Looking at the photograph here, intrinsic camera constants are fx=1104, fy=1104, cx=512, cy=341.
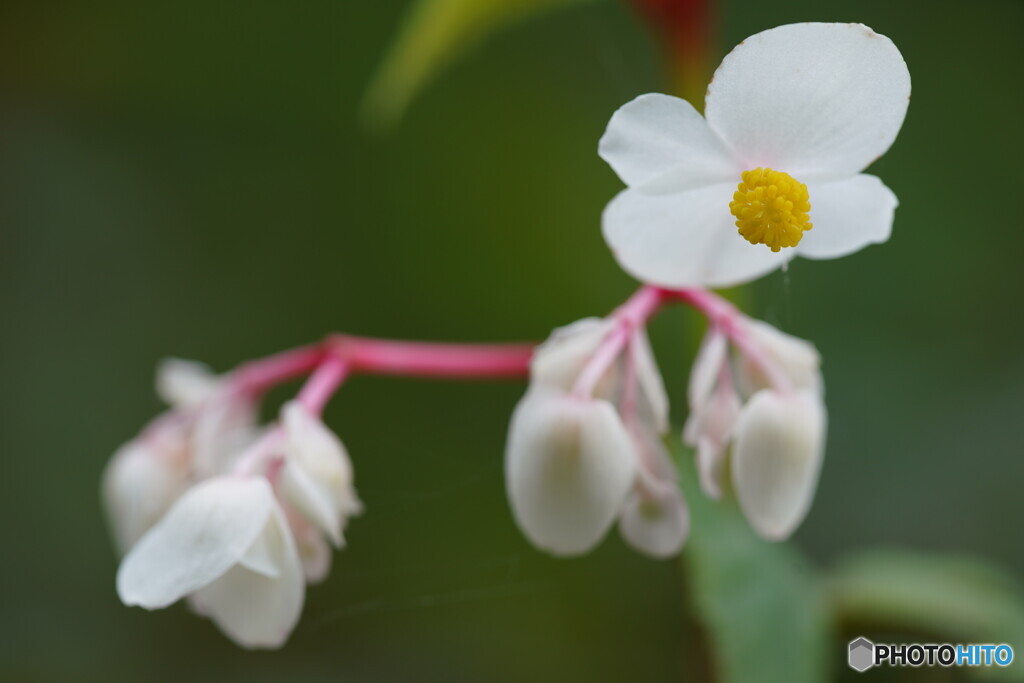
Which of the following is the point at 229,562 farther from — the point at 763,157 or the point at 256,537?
the point at 763,157

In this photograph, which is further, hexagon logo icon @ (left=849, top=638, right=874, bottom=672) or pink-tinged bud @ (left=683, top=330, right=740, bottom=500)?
hexagon logo icon @ (left=849, top=638, right=874, bottom=672)

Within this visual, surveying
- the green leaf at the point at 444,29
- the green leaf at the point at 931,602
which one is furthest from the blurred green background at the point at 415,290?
the green leaf at the point at 444,29

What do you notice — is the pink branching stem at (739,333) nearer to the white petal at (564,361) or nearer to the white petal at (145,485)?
the white petal at (564,361)

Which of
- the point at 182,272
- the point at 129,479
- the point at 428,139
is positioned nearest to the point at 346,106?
the point at 428,139

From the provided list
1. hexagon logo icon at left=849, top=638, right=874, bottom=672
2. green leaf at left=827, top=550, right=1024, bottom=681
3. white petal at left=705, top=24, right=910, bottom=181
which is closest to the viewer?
white petal at left=705, top=24, right=910, bottom=181

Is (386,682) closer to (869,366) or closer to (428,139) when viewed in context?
(869,366)

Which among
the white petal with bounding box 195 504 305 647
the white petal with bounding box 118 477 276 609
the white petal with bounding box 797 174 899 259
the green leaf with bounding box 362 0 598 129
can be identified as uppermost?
the green leaf with bounding box 362 0 598 129

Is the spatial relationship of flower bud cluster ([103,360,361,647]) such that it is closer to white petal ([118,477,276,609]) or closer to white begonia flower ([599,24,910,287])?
white petal ([118,477,276,609])

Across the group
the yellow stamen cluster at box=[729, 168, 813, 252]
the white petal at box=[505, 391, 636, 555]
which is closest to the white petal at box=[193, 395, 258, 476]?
the white petal at box=[505, 391, 636, 555]
